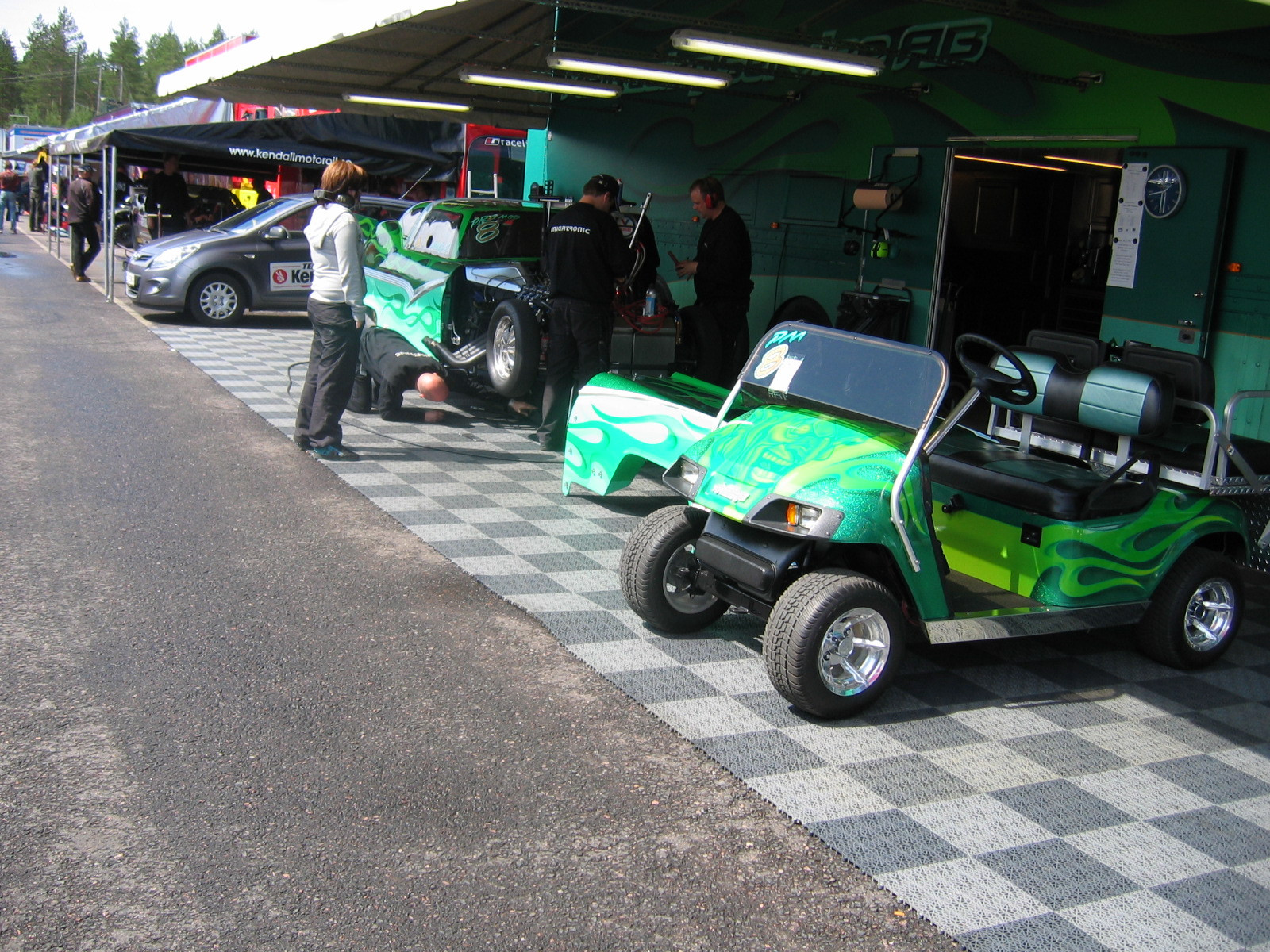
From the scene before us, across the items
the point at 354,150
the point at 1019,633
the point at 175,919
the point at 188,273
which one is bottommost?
the point at 175,919

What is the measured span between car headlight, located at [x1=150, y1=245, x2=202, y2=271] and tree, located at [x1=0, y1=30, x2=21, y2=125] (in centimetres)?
13328

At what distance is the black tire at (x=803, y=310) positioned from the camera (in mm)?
12172

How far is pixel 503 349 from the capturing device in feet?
32.1

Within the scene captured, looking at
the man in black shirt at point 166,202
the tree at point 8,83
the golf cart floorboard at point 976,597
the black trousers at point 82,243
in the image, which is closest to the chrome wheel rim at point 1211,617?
the golf cart floorboard at point 976,597

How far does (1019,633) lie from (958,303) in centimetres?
813

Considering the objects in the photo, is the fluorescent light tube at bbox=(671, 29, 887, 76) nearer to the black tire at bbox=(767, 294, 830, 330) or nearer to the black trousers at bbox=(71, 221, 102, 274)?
the black tire at bbox=(767, 294, 830, 330)

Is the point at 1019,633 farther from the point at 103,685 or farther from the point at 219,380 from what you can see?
the point at 219,380

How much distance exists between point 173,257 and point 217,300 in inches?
30.3

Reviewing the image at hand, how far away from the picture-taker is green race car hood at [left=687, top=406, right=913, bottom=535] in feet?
14.8

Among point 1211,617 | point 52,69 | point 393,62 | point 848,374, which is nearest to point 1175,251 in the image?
point 1211,617

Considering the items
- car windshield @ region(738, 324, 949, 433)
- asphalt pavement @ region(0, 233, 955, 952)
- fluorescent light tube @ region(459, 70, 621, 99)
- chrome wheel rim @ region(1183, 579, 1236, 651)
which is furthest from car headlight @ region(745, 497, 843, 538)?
fluorescent light tube @ region(459, 70, 621, 99)

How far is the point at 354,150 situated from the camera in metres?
19.8

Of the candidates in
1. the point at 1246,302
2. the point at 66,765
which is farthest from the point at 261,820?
the point at 1246,302

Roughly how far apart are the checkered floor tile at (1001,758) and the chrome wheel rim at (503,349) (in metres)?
2.87
